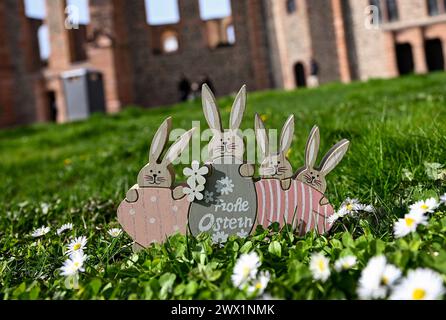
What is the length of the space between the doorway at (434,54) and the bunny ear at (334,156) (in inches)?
957

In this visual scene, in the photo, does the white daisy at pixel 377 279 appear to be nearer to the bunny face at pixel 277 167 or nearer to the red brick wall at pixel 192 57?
the bunny face at pixel 277 167

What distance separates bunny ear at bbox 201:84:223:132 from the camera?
6.03 ft

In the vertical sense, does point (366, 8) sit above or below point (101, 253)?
above

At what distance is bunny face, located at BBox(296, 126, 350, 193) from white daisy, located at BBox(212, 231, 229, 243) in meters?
0.37

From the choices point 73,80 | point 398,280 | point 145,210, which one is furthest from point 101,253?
point 73,80

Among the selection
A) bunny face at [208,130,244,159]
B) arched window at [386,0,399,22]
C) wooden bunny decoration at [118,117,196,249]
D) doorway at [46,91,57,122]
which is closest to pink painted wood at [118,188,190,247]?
wooden bunny decoration at [118,117,196,249]

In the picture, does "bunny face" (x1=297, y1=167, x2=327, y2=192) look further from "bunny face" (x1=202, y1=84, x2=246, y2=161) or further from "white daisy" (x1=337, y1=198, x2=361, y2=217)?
"bunny face" (x1=202, y1=84, x2=246, y2=161)

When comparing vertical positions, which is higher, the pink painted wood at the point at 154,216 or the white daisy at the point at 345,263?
the pink painted wood at the point at 154,216

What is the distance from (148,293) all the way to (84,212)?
1.79 metres

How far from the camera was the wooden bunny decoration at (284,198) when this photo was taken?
75.5 inches

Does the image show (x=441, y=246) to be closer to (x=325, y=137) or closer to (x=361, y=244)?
(x=361, y=244)

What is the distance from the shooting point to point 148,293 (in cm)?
132

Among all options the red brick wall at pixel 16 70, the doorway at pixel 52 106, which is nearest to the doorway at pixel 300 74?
the doorway at pixel 52 106

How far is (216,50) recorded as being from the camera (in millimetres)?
23406
